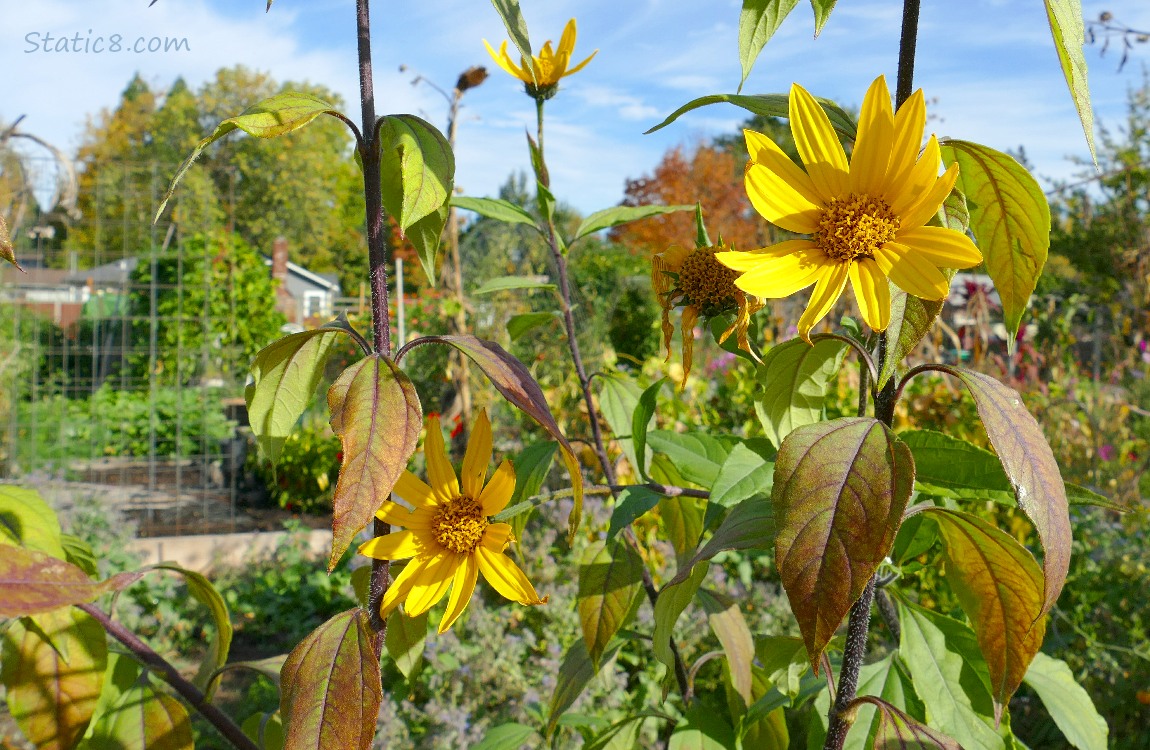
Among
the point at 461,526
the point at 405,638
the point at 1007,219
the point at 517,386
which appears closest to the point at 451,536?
the point at 461,526

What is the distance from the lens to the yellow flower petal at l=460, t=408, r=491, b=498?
85 centimetres

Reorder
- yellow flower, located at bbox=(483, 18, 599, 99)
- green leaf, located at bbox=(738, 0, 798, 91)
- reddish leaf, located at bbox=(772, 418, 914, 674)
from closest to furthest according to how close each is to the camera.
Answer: reddish leaf, located at bbox=(772, 418, 914, 674), green leaf, located at bbox=(738, 0, 798, 91), yellow flower, located at bbox=(483, 18, 599, 99)

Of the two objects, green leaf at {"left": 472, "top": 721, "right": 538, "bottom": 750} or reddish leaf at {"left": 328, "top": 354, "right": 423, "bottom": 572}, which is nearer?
reddish leaf at {"left": 328, "top": 354, "right": 423, "bottom": 572}

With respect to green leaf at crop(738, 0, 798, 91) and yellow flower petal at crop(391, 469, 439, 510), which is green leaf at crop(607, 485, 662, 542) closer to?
yellow flower petal at crop(391, 469, 439, 510)

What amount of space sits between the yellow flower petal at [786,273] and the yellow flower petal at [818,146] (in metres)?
0.05

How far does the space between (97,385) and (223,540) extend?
664 centimetres

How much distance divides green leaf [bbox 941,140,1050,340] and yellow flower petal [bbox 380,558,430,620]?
536 millimetres

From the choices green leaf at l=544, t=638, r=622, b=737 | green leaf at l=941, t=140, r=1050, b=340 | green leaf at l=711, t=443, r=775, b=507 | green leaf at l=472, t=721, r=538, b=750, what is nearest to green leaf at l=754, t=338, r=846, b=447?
green leaf at l=711, t=443, r=775, b=507

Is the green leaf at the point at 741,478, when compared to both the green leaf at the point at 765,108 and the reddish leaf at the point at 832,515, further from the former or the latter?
the green leaf at the point at 765,108

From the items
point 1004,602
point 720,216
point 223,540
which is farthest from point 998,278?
point 720,216

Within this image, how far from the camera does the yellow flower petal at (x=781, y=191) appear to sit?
2.19 ft

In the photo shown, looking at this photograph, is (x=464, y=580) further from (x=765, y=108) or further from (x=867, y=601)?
(x=765, y=108)

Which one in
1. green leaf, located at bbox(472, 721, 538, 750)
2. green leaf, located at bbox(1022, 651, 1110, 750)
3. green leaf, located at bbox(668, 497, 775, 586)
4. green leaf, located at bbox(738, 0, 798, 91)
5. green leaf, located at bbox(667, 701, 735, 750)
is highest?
green leaf, located at bbox(738, 0, 798, 91)

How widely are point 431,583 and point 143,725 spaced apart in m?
0.36
